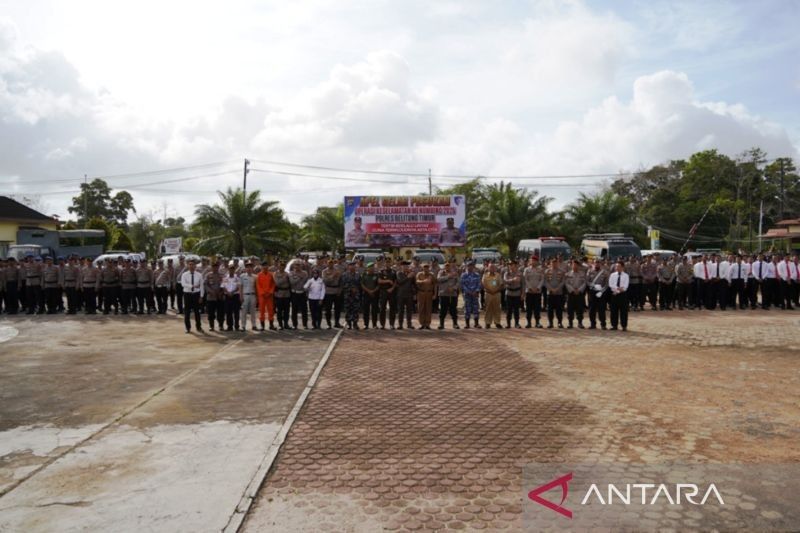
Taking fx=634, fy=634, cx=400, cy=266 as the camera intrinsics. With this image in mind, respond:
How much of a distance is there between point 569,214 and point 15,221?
37.6 m

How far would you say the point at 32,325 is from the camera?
16750 millimetres

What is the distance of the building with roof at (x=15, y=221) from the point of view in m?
43.6

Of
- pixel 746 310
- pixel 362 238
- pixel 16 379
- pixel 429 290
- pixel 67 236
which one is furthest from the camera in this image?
pixel 67 236

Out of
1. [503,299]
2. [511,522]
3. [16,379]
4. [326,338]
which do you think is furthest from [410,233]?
[511,522]

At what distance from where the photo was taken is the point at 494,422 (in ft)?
23.4

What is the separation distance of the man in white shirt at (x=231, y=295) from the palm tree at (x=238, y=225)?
65.3 feet

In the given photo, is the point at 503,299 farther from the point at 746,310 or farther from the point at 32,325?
the point at 32,325

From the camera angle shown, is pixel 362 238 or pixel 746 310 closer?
pixel 746 310

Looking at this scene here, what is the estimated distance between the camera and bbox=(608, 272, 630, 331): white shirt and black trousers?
15.0 metres

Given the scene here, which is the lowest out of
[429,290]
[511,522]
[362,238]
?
[511,522]

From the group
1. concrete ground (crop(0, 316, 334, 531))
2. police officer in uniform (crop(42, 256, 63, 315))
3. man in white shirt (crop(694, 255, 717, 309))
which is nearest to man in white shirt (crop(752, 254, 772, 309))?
man in white shirt (crop(694, 255, 717, 309))

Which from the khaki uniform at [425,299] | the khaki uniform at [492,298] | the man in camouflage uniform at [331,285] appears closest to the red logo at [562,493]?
the khaki uniform at [425,299]

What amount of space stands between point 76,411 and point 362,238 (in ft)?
70.8

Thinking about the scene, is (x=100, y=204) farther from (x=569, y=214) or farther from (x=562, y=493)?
(x=562, y=493)
